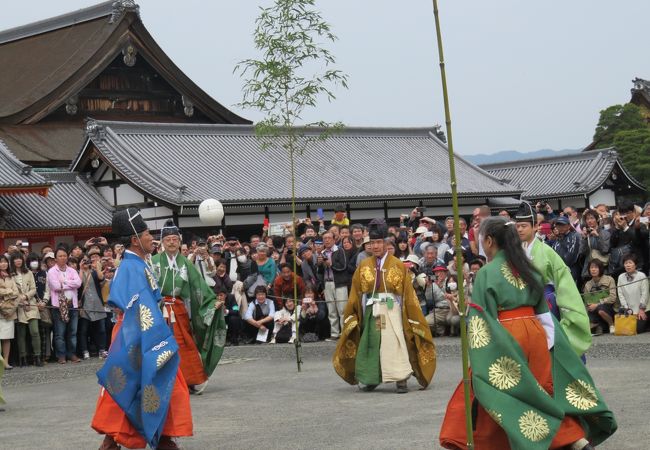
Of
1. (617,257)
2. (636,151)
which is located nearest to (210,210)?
(617,257)

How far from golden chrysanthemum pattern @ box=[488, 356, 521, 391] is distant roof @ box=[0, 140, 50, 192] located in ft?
64.5

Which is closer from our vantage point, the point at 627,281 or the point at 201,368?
the point at 201,368

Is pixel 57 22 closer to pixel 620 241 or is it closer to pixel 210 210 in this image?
pixel 210 210

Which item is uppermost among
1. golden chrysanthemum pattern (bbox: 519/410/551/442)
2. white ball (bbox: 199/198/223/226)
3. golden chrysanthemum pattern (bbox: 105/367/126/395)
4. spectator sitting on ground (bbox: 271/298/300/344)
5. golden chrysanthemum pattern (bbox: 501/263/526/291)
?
white ball (bbox: 199/198/223/226)

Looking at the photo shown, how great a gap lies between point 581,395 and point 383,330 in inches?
189

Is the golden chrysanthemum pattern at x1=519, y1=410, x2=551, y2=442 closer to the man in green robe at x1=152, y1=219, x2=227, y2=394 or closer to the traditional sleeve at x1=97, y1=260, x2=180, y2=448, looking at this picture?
the traditional sleeve at x1=97, y1=260, x2=180, y2=448

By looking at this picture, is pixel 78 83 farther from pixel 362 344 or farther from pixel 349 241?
pixel 362 344

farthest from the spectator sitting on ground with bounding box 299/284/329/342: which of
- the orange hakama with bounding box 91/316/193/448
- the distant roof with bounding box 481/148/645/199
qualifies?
the distant roof with bounding box 481/148/645/199

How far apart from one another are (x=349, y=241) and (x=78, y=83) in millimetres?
21579

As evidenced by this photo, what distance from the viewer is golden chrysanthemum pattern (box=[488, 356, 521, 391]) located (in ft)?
20.6

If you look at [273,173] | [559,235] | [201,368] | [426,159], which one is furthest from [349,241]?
[426,159]

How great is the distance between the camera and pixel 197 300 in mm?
11359

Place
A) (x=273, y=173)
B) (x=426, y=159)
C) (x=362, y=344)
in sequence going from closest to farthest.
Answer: (x=362, y=344) < (x=273, y=173) < (x=426, y=159)

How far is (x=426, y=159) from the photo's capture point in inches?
1378
